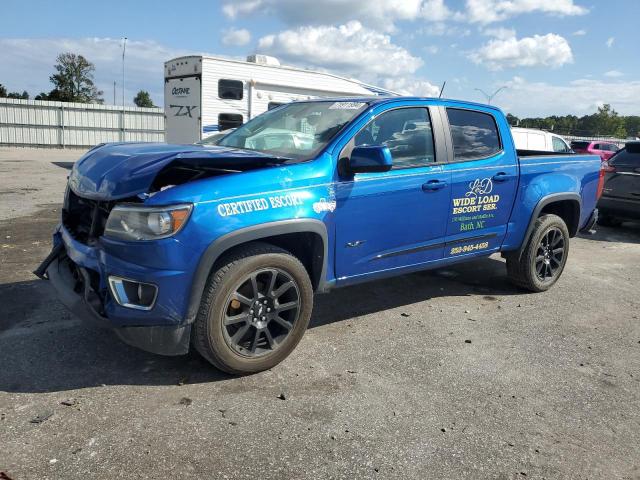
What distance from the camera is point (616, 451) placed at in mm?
2891

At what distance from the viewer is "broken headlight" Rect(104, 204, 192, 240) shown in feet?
9.82

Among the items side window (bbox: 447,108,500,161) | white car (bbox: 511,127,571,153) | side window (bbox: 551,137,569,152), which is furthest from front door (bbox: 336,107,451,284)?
side window (bbox: 551,137,569,152)

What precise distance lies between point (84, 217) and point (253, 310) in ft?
4.61

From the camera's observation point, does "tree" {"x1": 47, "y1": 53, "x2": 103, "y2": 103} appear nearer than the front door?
No

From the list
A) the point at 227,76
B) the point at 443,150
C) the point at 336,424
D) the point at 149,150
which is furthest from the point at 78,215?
the point at 227,76

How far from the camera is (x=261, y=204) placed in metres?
3.30

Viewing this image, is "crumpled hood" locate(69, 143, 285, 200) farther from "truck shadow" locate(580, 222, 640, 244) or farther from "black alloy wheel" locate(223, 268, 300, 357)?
"truck shadow" locate(580, 222, 640, 244)

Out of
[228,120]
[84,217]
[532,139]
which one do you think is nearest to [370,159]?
[84,217]

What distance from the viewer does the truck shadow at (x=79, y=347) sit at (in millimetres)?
3365

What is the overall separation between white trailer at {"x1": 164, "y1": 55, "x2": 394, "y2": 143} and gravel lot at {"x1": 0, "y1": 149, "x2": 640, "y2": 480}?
8644mm

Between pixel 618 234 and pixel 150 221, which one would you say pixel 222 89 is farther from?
pixel 150 221

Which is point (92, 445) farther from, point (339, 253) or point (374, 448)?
point (339, 253)

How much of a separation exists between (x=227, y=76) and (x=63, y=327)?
1014cm

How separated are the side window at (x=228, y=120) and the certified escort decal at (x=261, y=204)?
405 inches
